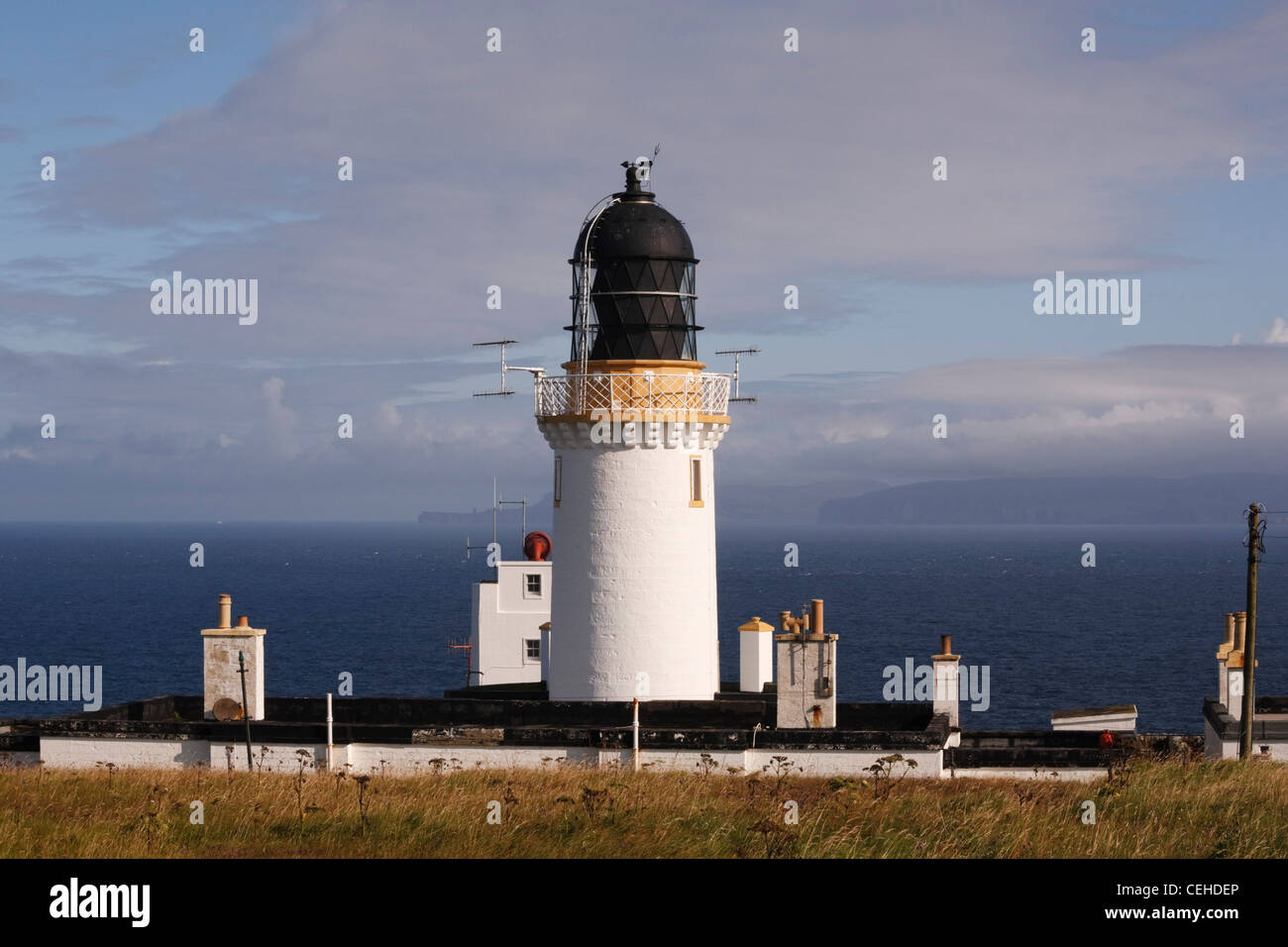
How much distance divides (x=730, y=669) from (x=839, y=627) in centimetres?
3382

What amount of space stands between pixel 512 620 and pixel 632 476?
1712cm

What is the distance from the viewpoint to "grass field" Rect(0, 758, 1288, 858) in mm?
15172

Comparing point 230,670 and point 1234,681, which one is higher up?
point 230,670

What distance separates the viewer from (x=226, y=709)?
2956 centimetres

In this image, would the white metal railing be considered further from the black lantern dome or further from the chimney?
the chimney

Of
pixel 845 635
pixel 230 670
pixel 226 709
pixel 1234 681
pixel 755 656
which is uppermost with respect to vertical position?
pixel 230 670

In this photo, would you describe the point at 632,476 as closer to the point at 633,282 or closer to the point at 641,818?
the point at 633,282

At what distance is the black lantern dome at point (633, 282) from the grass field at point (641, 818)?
41.9ft

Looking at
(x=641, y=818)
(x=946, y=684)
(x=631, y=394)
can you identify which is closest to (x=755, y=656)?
(x=946, y=684)

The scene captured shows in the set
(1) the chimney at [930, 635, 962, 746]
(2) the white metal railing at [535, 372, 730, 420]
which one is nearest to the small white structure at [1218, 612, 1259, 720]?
(1) the chimney at [930, 635, 962, 746]

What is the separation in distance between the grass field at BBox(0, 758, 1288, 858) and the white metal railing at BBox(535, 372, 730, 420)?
38.0ft

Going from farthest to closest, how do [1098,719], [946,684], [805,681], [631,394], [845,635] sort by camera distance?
[845,635]
[1098,719]
[631,394]
[946,684]
[805,681]
